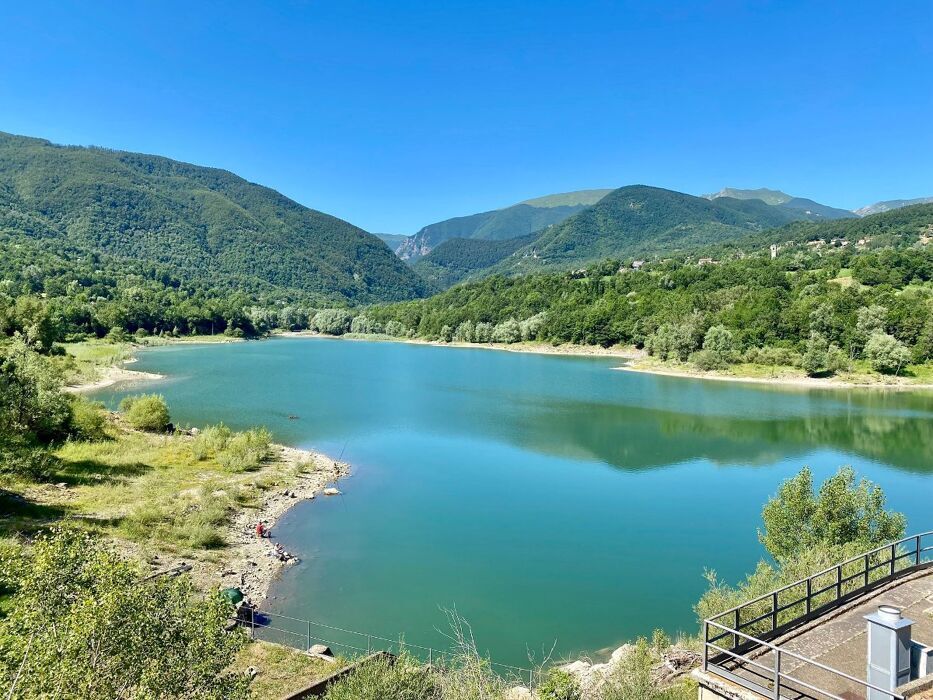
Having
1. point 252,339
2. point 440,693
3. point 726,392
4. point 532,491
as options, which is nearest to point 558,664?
point 440,693

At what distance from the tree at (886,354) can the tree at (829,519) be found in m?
61.5

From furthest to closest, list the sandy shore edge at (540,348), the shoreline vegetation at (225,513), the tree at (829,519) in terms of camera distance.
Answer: the sandy shore edge at (540,348) < the tree at (829,519) < the shoreline vegetation at (225,513)

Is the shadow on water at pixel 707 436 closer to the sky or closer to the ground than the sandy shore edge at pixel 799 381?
closer to the ground

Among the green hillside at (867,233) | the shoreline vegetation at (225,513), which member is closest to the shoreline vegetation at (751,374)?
the shoreline vegetation at (225,513)

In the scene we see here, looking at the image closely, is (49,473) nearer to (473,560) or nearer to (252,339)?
(473,560)

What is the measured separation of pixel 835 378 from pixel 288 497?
213ft

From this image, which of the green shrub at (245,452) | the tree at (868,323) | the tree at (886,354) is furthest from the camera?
the tree at (868,323)

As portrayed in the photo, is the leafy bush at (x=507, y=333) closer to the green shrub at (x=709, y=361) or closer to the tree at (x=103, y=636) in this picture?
the green shrub at (x=709, y=361)

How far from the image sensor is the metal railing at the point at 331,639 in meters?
13.1

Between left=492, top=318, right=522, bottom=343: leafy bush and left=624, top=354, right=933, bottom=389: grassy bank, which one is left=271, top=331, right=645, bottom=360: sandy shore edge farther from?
left=624, top=354, right=933, bottom=389: grassy bank

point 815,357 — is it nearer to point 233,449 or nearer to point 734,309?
point 734,309

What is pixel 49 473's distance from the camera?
21734mm

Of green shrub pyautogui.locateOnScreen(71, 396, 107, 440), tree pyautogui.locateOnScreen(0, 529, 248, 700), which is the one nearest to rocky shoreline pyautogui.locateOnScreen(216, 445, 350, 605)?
green shrub pyautogui.locateOnScreen(71, 396, 107, 440)

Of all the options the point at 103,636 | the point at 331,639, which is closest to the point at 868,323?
the point at 331,639
